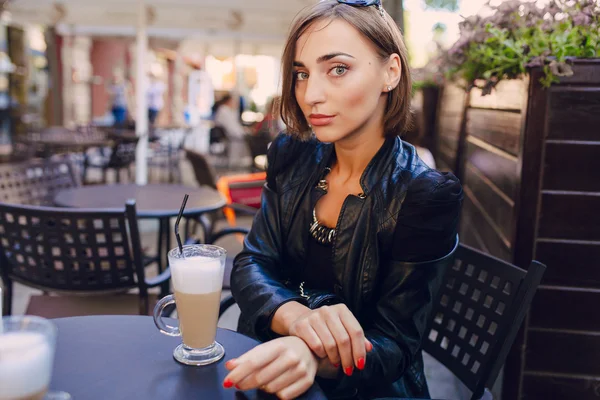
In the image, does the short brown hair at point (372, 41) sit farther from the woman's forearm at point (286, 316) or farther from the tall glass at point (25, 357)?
the tall glass at point (25, 357)

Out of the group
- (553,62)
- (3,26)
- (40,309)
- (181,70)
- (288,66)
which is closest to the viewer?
(288,66)

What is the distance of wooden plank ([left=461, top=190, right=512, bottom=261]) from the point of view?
2.30 metres

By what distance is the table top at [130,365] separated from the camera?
102 cm

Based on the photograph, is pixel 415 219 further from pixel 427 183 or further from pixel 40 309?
pixel 40 309

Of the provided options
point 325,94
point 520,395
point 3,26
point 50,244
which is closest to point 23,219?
point 50,244

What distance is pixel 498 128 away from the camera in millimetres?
2551

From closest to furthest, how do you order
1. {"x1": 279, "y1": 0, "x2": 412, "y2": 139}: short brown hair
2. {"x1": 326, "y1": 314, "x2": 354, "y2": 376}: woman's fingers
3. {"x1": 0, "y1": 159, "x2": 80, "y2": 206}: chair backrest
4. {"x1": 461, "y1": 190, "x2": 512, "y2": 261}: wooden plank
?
{"x1": 326, "y1": 314, "x2": 354, "y2": 376}: woman's fingers, {"x1": 279, "y1": 0, "x2": 412, "y2": 139}: short brown hair, {"x1": 461, "y1": 190, "x2": 512, "y2": 261}: wooden plank, {"x1": 0, "y1": 159, "x2": 80, "y2": 206}: chair backrest

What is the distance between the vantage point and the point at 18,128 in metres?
14.3

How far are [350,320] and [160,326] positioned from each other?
38 cm

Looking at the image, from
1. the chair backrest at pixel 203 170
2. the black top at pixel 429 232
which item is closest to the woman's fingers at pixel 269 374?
the black top at pixel 429 232

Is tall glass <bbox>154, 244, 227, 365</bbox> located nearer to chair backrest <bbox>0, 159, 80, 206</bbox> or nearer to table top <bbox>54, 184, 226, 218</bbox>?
table top <bbox>54, 184, 226, 218</bbox>

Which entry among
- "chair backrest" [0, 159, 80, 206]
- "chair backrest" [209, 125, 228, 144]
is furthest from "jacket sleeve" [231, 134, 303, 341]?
"chair backrest" [209, 125, 228, 144]

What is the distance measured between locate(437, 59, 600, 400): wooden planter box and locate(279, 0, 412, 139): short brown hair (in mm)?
671

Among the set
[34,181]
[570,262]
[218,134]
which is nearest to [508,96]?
[570,262]
